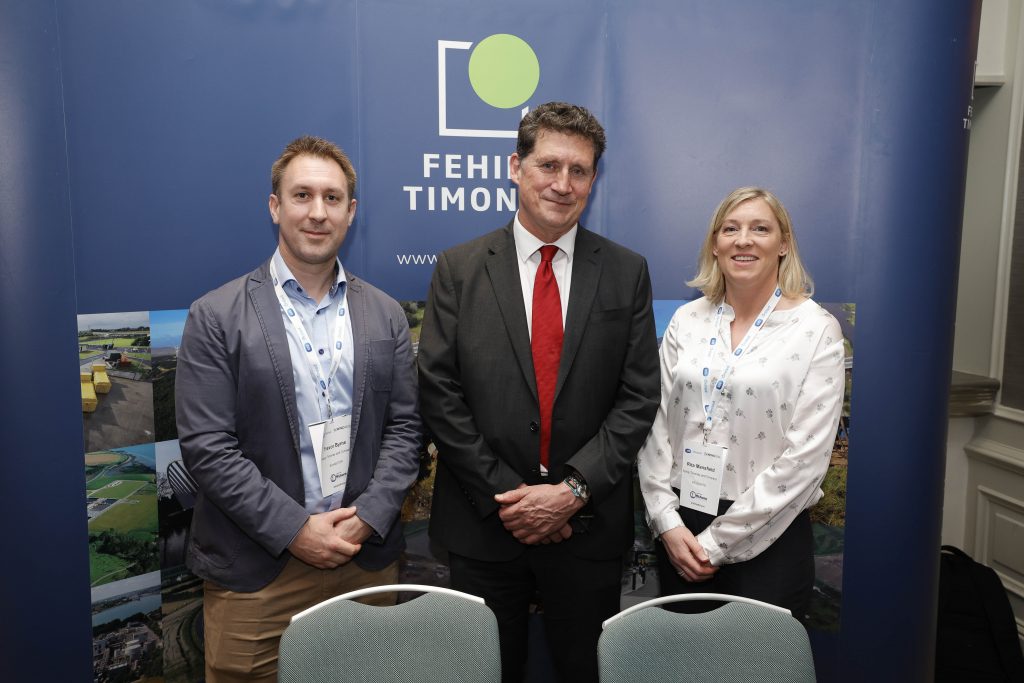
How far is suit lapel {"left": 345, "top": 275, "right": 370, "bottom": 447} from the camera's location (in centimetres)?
199

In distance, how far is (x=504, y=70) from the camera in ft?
8.37

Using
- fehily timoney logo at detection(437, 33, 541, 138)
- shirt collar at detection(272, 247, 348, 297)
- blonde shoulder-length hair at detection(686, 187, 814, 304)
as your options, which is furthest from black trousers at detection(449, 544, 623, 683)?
fehily timoney logo at detection(437, 33, 541, 138)

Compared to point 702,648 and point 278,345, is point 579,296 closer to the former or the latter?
point 278,345

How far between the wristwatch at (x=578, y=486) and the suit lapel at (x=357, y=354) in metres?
0.65

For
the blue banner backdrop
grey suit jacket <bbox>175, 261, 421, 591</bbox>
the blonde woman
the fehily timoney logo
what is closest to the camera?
grey suit jacket <bbox>175, 261, 421, 591</bbox>

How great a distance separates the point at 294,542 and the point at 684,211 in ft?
6.13

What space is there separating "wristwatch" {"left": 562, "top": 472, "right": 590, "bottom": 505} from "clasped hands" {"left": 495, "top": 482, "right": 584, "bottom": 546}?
0.04 feet

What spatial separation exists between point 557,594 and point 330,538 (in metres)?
0.73

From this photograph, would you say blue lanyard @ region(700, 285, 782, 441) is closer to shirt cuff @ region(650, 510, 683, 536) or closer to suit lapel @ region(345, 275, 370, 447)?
shirt cuff @ region(650, 510, 683, 536)

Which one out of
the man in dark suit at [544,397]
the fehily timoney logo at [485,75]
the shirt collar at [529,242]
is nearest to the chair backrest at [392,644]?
the man in dark suit at [544,397]

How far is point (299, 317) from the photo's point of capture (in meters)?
2.00

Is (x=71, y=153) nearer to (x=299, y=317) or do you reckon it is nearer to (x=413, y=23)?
(x=299, y=317)

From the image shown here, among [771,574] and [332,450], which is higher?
[332,450]

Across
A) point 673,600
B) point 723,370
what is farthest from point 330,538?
point 723,370
